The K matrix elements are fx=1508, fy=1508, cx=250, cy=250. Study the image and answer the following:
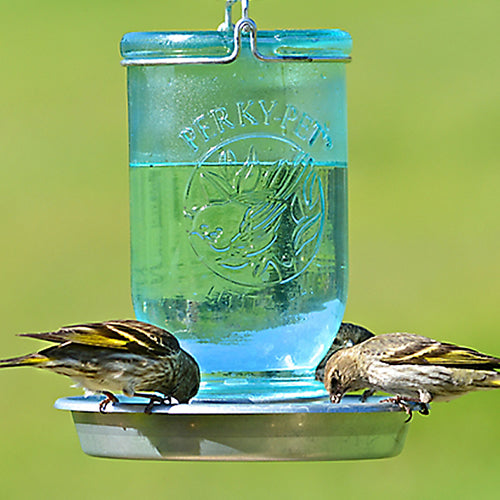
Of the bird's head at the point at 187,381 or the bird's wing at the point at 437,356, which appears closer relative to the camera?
the bird's head at the point at 187,381

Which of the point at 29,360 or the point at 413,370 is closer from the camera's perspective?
the point at 29,360

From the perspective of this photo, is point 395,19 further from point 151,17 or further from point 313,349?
point 313,349

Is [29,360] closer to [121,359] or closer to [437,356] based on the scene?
[121,359]

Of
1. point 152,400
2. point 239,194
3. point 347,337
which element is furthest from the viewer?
point 347,337

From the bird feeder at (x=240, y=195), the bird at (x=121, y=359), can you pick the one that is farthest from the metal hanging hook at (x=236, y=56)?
the bird at (x=121, y=359)

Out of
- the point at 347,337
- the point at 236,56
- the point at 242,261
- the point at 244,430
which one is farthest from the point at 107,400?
the point at 347,337

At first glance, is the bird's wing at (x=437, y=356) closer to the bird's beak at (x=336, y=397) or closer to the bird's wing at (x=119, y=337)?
the bird's beak at (x=336, y=397)

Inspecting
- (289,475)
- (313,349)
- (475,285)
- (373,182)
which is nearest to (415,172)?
(373,182)
